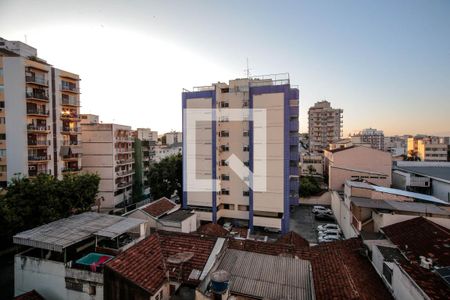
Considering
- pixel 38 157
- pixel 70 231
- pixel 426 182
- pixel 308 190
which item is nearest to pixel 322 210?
pixel 308 190

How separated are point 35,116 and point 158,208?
18.0m

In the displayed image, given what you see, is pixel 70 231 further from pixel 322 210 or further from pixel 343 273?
pixel 322 210

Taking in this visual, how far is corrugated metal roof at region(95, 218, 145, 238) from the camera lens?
41.5 ft

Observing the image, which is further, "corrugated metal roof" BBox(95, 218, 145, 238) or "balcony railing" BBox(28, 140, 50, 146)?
"balcony railing" BBox(28, 140, 50, 146)

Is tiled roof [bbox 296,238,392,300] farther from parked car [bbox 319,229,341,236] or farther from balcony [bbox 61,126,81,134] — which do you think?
balcony [bbox 61,126,81,134]

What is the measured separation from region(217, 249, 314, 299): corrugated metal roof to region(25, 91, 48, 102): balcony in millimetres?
27237

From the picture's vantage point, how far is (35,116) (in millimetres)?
25719

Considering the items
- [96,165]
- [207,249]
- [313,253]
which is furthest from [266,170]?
[96,165]

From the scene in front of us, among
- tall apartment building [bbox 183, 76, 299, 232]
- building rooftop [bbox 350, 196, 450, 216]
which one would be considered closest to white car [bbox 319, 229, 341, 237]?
tall apartment building [bbox 183, 76, 299, 232]

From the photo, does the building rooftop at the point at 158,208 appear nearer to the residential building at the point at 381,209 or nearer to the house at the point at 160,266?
the house at the point at 160,266

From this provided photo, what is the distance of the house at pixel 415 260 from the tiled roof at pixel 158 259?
797 centimetres

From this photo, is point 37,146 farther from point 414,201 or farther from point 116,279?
point 414,201

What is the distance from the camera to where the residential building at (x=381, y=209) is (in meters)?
15.0

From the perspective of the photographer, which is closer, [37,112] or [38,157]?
[38,157]
